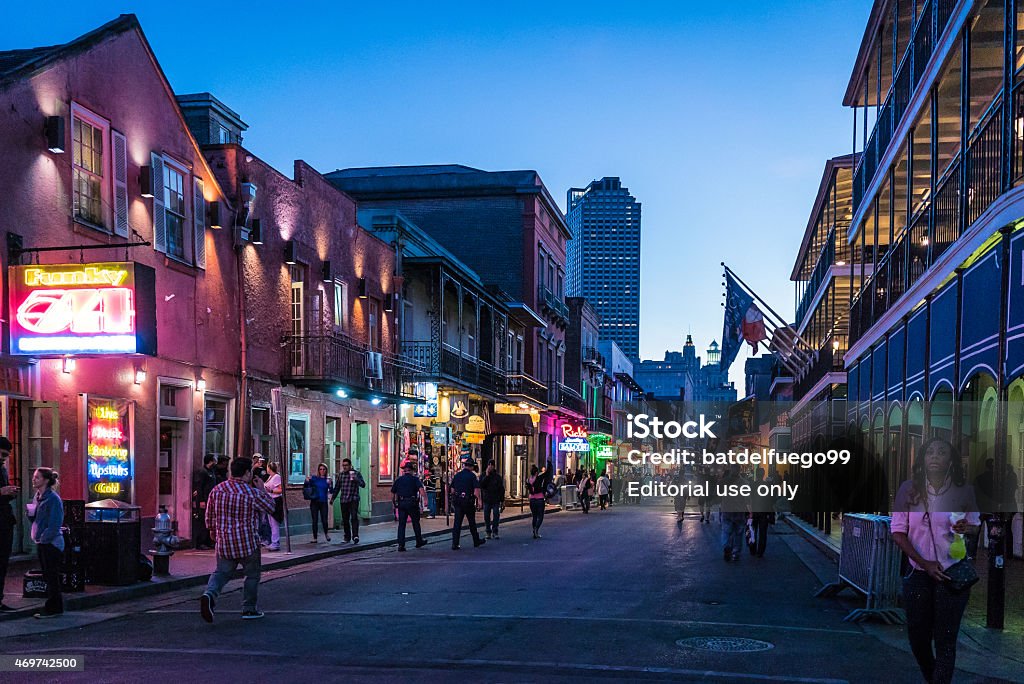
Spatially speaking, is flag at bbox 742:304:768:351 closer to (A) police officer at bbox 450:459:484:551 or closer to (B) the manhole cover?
(A) police officer at bbox 450:459:484:551

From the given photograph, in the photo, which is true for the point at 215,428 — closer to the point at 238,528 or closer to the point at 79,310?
the point at 79,310

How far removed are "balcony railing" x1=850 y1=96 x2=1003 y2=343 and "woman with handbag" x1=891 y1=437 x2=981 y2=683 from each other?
7.29 m

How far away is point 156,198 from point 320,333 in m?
7.04

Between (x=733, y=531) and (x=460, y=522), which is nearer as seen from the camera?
(x=733, y=531)

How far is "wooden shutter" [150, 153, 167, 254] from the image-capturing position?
61.9ft

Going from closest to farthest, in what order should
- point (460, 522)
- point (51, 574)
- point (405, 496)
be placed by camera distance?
point (51, 574), point (405, 496), point (460, 522)

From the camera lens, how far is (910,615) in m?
7.07

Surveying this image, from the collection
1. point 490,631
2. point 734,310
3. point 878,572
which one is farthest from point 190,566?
point 734,310

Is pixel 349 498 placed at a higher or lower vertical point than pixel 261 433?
lower

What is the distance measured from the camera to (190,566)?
53.5 feet

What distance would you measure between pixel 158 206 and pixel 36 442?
493cm

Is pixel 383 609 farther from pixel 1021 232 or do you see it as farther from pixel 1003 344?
pixel 1021 232

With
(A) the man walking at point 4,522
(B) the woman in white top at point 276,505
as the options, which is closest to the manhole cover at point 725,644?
(A) the man walking at point 4,522

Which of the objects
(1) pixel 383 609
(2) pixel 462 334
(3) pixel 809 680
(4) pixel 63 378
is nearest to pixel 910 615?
(3) pixel 809 680
